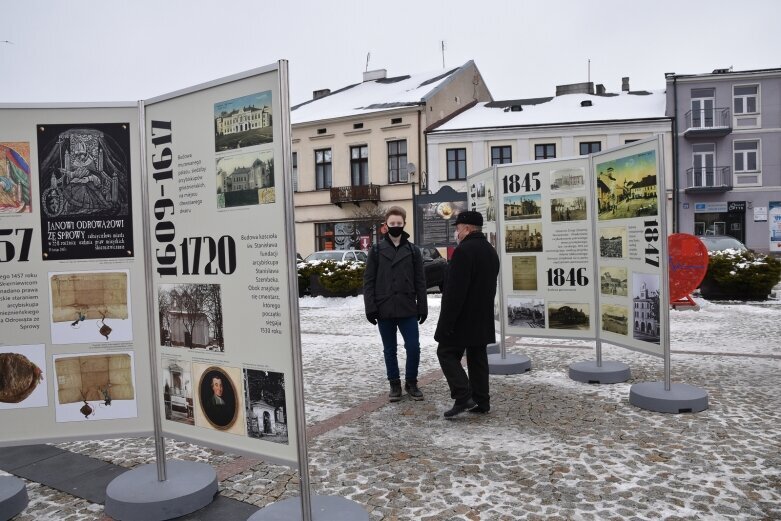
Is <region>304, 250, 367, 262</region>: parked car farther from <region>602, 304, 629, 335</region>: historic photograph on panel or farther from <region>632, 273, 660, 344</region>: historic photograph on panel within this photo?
<region>632, 273, 660, 344</region>: historic photograph on panel

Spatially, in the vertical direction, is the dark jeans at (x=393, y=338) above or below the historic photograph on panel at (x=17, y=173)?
below

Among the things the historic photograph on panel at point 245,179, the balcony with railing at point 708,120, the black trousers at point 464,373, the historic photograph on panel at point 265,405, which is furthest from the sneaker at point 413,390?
the balcony with railing at point 708,120

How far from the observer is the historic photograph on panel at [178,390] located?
348 cm

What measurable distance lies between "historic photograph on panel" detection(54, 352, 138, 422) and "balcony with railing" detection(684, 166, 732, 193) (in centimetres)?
3341

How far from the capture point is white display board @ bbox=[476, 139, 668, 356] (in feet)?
18.5

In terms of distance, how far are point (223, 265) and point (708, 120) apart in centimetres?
3503

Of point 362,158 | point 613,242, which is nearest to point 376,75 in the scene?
point 362,158

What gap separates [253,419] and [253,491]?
0.98 metres

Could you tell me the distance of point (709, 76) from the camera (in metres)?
31.9

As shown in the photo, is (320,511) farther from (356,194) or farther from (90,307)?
(356,194)

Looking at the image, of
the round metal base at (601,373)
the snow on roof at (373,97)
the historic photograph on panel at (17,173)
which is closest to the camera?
the historic photograph on panel at (17,173)

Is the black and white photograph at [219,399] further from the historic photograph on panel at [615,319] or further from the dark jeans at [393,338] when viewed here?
the historic photograph on panel at [615,319]

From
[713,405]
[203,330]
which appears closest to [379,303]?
[203,330]

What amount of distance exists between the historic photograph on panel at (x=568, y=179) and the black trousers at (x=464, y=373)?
2.35 meters
